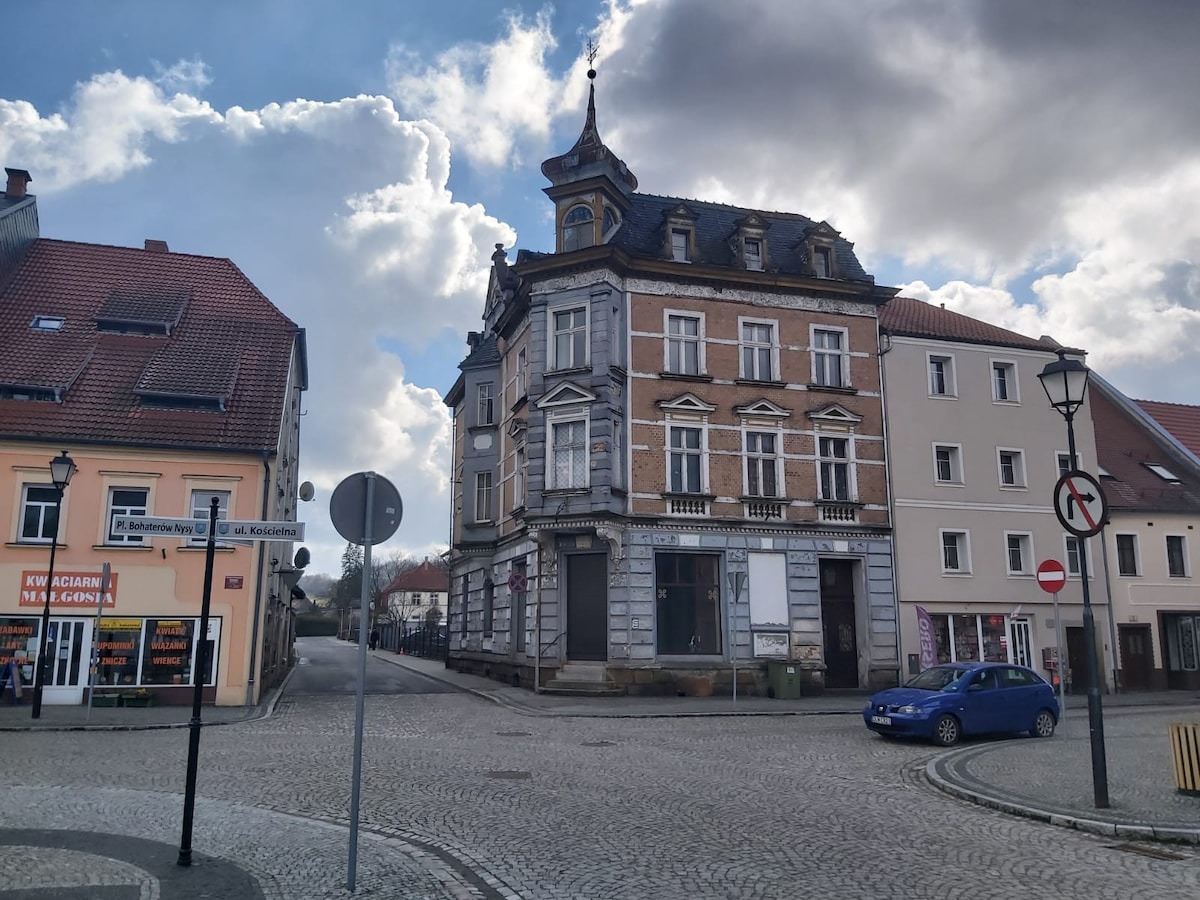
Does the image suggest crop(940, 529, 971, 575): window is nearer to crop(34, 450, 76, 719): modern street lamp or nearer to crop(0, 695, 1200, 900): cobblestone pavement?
crop(0, 695, 1200, 900): cobblestone pavement

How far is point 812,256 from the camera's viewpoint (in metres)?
31.5

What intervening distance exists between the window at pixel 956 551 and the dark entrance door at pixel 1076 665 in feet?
15.2

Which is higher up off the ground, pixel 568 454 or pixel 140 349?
pixel 140 349

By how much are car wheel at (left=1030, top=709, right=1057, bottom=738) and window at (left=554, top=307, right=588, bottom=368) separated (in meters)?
15.5

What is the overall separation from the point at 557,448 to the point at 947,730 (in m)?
14.3

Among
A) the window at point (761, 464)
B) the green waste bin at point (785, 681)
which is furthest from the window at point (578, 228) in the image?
the green waste bin at point (785, 681)

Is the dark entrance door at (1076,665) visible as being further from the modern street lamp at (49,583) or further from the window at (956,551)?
the modern street lamp at (49,583)

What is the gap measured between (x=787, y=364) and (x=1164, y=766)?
1832 centimetres

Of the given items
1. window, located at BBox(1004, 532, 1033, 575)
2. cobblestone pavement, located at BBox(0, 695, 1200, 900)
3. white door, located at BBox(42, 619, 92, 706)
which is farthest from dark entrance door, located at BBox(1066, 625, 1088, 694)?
white door, located at BBox(42, 619, 92, 706)

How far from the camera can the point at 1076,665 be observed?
104ft

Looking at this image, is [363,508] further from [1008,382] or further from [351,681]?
[1008,382]

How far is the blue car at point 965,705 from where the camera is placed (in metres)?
17.1

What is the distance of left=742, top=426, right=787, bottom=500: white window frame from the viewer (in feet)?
96.0

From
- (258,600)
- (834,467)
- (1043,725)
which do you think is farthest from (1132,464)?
(258,600)
